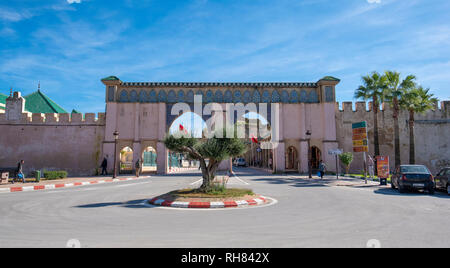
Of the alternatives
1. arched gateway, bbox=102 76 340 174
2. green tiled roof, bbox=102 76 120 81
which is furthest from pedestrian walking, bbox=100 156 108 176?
green tiled roof, bbox=102 76 120 81

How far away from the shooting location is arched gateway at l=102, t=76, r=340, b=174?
29.5 m

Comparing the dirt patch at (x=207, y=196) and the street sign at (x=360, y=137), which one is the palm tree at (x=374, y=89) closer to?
the street sign at (x=360, y=137)

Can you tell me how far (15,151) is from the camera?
28.9 meters

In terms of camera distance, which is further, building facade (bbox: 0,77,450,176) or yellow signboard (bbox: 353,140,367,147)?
building facade (bbox: 0,77,450,176)

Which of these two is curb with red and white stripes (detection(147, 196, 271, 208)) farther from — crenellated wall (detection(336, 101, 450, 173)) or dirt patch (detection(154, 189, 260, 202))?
crenellated wall (detection(336, 101, 450, 173))

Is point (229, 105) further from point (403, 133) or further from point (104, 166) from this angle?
point (403, 133)

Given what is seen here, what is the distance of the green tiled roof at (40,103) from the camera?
39609 millimetres

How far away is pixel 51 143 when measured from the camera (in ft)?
95.3

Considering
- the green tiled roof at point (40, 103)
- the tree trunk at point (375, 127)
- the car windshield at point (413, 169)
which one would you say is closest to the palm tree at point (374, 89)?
the tree trunk at point (375, 127)

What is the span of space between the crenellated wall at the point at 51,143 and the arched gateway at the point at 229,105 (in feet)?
8.61

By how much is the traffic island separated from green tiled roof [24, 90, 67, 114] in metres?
39.2
